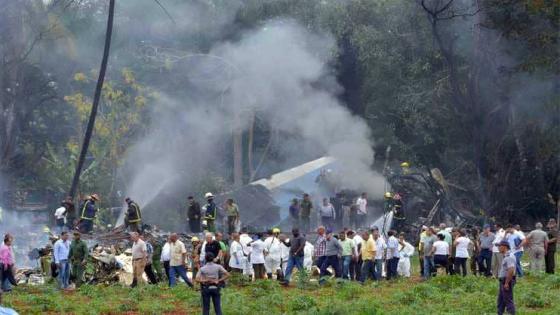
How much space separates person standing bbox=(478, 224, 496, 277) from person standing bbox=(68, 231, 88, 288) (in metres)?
9.66

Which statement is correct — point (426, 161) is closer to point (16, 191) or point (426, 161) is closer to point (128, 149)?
point (128, 149)

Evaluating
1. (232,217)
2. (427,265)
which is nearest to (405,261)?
(427,265)

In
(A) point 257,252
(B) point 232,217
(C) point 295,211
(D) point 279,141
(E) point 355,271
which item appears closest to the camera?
(A) point 257,252

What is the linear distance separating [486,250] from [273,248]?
531 cm

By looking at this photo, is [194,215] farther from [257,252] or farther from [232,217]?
[257,252]

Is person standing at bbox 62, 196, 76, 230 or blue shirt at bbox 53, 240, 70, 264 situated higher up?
person standing at bbox 62, 196, 76, 230

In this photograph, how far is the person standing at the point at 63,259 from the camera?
2369 centimetres

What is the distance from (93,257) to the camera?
2569cm

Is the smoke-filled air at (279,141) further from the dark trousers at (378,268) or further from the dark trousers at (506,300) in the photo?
the dark trousers at (506,300)

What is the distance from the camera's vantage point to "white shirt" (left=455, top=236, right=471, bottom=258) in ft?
80.3

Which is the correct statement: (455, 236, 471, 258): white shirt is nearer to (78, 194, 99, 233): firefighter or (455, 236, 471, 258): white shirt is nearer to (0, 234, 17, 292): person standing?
(0, 234, 17, 292): person standing

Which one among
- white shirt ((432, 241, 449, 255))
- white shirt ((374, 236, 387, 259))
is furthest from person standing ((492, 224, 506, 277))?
white shirt ((374, 236, 387, 259))

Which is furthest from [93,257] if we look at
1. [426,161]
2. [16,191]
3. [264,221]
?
[16,191]

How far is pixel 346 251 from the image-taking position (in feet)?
81.4
